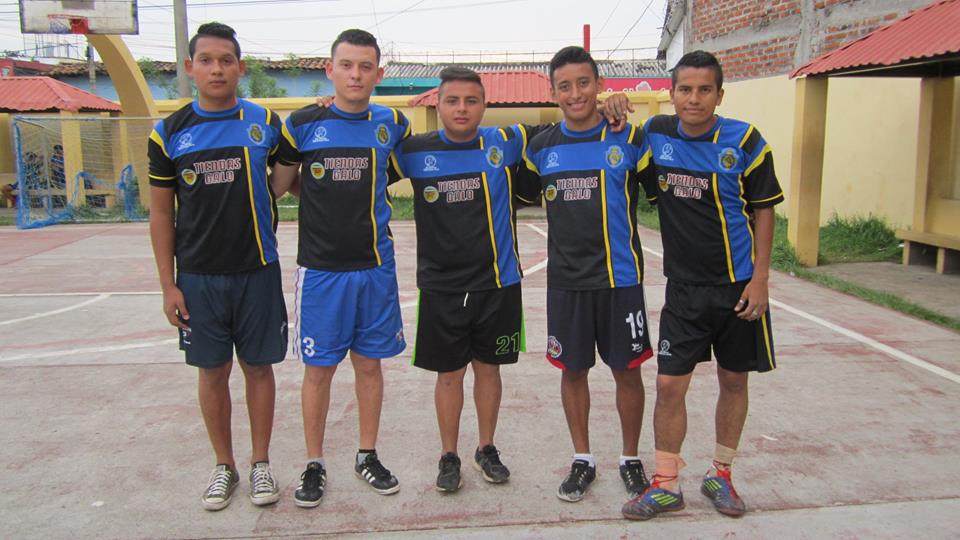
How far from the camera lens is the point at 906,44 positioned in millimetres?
8023

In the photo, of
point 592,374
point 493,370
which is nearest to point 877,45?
point 592,374

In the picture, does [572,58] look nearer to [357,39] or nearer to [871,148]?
[357,39]

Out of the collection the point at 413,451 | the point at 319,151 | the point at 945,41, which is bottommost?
the point at 413,451

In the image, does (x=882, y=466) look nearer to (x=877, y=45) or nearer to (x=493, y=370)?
(x=493, y=370)

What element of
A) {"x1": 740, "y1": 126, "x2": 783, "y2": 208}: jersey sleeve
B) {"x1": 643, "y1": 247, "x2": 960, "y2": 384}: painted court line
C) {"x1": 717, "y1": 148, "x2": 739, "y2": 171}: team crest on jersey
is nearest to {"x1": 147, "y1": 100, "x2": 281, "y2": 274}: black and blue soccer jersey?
{"x1": 717, "y1": 148, "x2": 739, "y2": 171}: team crest on jersey

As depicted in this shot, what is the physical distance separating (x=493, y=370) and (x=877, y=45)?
23.3 feet

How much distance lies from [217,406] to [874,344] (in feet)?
16.9

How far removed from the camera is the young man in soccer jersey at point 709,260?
3451 mm

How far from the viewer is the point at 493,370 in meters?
3.88

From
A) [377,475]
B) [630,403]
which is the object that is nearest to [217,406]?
[377,475]

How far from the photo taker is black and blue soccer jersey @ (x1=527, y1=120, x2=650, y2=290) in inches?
142

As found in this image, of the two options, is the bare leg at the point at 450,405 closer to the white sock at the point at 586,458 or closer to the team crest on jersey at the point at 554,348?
the team crest on jersey at the point at 554,348

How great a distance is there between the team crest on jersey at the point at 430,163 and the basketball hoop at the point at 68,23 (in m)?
16.0

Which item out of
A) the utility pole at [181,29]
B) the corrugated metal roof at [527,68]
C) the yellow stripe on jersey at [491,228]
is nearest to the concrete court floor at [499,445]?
the yellow stripe on jersey at [491,228]
